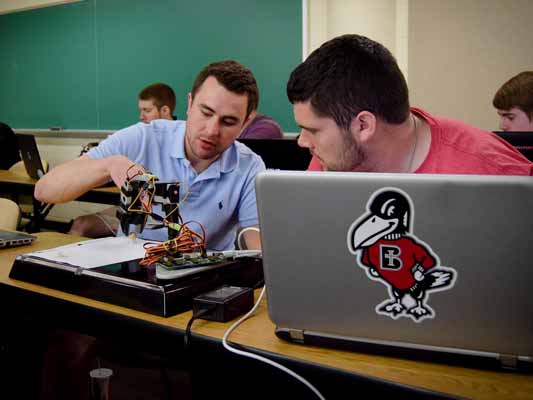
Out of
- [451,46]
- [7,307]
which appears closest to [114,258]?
[7,307]

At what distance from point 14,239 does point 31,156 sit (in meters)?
2.65

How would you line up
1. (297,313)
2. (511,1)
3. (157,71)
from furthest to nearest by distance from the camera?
(157,71) → (511,1) → (297,313)

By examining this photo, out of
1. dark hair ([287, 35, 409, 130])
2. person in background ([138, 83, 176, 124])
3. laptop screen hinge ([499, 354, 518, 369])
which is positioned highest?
person in background ([138, 83, 176, 124])

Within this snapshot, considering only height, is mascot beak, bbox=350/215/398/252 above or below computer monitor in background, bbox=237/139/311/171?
below

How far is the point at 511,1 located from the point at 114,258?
2984 mm

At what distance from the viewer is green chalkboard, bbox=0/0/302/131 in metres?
4.18

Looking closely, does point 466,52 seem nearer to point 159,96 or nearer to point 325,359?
point 159,96

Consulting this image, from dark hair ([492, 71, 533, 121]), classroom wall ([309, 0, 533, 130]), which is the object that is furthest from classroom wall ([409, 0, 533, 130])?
dark hair ([492, 71, 533, 121])

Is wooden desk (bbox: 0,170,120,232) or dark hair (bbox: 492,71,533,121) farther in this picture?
wooden desk (bbox: 0,170,120,232)

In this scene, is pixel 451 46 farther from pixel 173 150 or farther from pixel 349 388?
pixel 349 388

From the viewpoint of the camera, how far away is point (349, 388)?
32.2 inches

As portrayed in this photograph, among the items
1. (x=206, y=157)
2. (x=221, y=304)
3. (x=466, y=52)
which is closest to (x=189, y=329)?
(x=221, y=304)

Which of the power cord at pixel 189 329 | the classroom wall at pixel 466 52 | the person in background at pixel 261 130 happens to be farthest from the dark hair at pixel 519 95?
the power cord at pixel 189 329

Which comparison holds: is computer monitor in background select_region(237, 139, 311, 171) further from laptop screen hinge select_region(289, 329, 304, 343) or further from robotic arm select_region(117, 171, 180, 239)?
laptop screen hinge select_region(289, 329, 304, 343)
